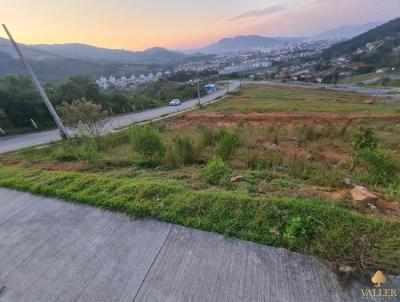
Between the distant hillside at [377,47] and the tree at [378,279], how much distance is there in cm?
9514

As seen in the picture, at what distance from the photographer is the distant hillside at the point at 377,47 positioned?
79875 millimetres

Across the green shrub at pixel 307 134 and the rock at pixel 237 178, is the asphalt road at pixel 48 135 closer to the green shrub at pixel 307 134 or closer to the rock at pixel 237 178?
the green shrub at pixel 307 134

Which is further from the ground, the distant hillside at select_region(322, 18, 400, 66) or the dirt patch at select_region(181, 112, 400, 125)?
the dirt patch at select_region(181, 112, 400, 125)

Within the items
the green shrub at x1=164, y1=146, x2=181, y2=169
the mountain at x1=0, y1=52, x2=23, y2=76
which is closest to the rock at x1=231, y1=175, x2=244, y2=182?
the green shrub at x1=164, y1=146, x2=181, y2=169

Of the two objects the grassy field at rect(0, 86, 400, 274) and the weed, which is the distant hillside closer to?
the grassy field at rect(0, 86, 400, 274)

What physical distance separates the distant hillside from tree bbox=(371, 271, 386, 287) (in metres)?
95.1

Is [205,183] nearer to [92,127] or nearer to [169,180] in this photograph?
[169,180]

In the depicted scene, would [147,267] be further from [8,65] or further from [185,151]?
[8,65]

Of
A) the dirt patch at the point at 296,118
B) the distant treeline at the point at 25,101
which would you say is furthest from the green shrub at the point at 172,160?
the distant treeline at the point at 25,101

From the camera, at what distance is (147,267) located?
2.33 meters

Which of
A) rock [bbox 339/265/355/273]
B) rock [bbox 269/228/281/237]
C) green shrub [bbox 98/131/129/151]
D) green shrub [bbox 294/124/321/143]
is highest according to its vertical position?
rock [bbox 339/265/355/273]

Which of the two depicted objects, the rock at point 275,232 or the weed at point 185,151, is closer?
the rock at point 275,232

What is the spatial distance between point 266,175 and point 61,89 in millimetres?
27863

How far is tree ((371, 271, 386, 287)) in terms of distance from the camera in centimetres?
187
